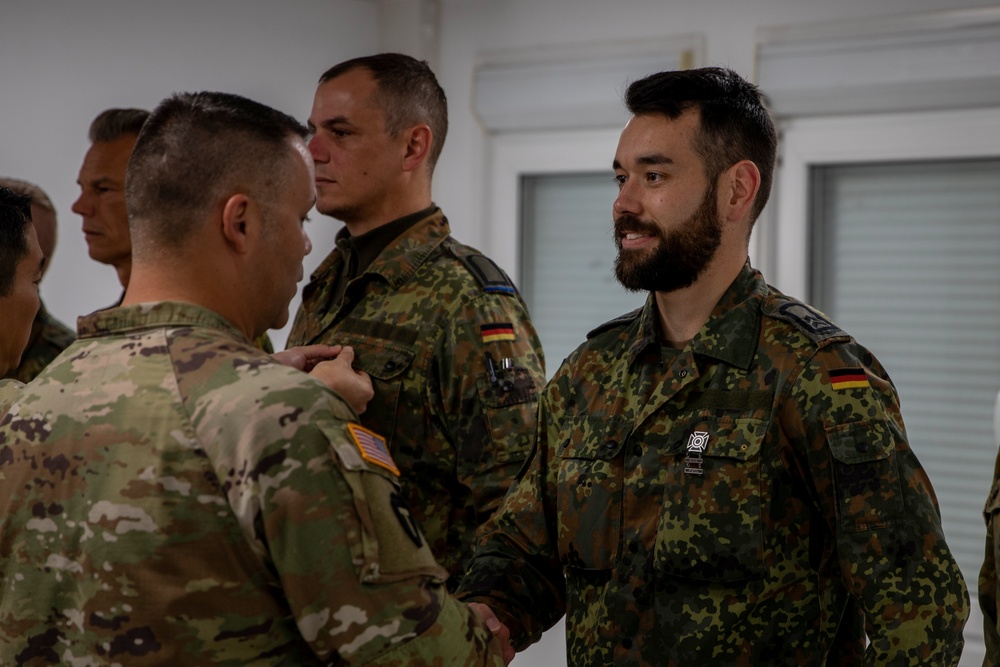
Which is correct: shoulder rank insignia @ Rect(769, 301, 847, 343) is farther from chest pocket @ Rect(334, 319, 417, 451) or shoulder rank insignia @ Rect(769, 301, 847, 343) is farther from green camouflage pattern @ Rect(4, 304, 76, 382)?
green camouflage pattern @ Rect(4, 304, 76, 382)

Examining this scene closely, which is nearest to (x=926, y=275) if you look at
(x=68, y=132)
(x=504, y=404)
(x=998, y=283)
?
(x=998, y=283)

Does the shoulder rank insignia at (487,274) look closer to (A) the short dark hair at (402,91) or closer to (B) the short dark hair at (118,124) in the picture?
(A) the short dark hair at (402,91)

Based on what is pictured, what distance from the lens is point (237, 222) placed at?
1.36 meters

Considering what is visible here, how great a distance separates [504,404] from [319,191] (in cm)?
64

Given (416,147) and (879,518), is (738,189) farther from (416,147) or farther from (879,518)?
(416,147)

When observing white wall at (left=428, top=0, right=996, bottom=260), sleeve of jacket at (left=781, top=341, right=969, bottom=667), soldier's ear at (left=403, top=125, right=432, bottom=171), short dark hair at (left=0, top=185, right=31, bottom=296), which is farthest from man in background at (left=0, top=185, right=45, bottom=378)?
white wall at (left=428, top=0, right=996, bottom=260)

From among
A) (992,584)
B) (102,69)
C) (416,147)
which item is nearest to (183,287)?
(416,147)

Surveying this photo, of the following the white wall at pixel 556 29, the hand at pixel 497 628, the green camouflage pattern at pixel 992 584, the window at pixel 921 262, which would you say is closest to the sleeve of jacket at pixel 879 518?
the green camouflage pattern at pixel 992 584

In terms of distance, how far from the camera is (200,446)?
1.19m

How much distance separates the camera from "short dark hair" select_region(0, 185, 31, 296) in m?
1.87

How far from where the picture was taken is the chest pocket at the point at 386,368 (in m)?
2.22

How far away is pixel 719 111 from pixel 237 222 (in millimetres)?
909

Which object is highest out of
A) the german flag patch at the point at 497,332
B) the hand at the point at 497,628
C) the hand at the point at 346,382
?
the german flag patch at the point at 497,332

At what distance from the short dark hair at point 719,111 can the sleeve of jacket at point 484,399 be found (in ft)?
1.84
